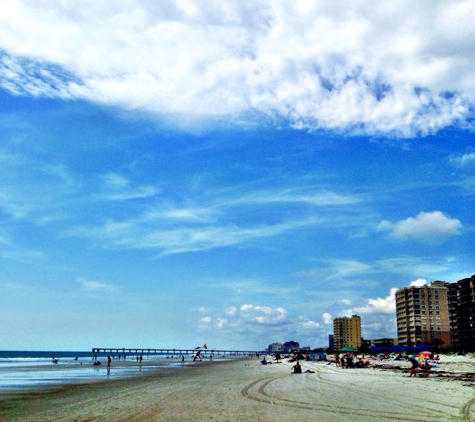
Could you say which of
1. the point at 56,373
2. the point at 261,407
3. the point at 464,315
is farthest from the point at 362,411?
the point at 464,315

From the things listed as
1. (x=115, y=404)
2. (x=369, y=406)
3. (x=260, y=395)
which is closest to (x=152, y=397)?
(x=115, y=404)

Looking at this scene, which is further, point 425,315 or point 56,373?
point 425,315

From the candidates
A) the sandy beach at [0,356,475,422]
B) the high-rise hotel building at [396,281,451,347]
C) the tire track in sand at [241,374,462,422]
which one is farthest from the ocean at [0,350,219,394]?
the high-rise hotel building at [396,281,451,347]

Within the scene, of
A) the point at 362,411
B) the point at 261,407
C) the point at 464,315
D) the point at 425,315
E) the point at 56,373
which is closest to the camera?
the point at 362,411

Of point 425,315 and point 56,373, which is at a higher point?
point 425,315

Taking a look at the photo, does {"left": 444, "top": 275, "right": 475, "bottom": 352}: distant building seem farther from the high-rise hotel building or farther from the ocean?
the ocean

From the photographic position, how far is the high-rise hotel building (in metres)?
150

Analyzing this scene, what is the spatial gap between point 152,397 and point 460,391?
52.6 feet

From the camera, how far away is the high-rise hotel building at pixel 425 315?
150 metres

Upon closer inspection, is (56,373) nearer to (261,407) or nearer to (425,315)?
(261,407)

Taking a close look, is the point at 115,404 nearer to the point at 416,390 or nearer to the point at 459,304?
the point at 416,390

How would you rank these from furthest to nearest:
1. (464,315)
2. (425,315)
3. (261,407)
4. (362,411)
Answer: (425,315) → (464,315) → (261,407) → (362,411)

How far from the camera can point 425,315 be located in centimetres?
15212

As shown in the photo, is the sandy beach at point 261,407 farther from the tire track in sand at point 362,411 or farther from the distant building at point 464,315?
the distant building at point 464,315
